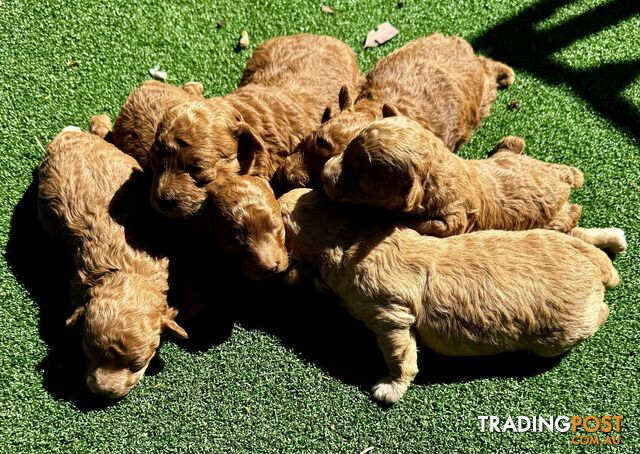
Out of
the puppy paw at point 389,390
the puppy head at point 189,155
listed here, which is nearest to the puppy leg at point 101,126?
the puppy head at point 189,155

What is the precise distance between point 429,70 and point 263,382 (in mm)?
2879

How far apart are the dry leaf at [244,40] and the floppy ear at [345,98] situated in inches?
54.3

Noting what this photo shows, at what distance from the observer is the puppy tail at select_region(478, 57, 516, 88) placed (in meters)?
5.03

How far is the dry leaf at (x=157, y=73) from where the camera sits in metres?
5.09

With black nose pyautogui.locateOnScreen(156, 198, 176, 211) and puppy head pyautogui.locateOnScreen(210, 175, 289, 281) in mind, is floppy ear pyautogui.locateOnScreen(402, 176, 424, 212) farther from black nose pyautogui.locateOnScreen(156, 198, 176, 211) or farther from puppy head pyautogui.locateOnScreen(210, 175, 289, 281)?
black nose pyautogui.locateOnScreen(156, 198, 176, 211)

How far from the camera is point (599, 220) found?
4844mm

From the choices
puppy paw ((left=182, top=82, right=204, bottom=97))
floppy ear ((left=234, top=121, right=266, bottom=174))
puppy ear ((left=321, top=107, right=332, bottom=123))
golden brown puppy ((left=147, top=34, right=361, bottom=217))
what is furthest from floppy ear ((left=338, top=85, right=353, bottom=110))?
puppy paw ((left=182, top=82, right=204, bottom=97))

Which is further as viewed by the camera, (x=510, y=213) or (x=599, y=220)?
(x=599, y=220)

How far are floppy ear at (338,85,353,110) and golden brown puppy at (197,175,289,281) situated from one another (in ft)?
3.24

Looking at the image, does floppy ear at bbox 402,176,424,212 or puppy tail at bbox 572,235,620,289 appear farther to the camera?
puppy tail at bbox 572,235,620,289

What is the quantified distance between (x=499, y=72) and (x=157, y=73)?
123 inches

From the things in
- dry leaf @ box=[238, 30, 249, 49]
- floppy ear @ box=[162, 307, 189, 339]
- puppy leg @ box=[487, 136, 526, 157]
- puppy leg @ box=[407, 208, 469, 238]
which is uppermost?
dry leaf @ box=[238, 30, 249, 49]

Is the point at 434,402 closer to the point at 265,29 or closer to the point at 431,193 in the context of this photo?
the point at 431,193

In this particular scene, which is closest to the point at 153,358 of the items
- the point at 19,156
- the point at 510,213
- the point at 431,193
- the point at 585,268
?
the point at 19,156
